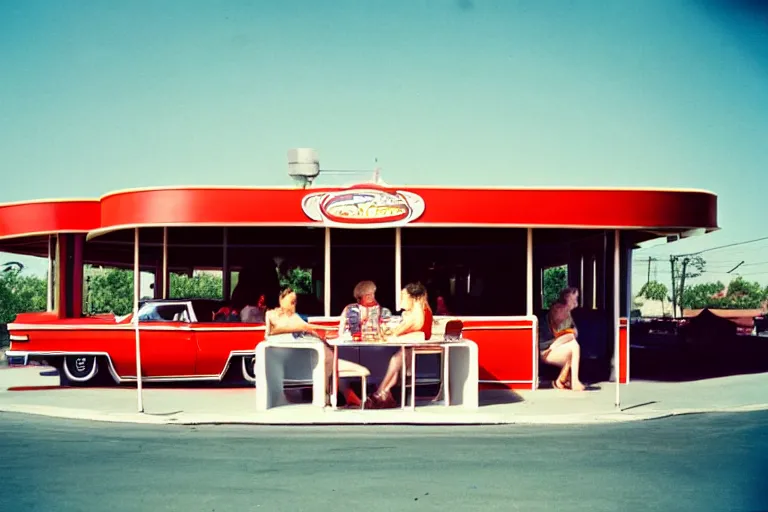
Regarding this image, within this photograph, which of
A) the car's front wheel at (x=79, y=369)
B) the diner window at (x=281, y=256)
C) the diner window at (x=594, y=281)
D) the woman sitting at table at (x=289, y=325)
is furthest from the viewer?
the diner window at (x=281, y=256)

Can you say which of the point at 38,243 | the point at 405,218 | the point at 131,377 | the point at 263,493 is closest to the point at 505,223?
the point at 405,218

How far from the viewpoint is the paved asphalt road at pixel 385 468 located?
685 cm

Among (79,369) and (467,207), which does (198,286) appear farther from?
(467,207)

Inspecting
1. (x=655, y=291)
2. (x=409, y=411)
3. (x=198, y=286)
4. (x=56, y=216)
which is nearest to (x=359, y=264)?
(x=56, y=216)

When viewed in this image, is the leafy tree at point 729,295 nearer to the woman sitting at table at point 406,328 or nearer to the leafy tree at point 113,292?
the leafy tree at point 113,292

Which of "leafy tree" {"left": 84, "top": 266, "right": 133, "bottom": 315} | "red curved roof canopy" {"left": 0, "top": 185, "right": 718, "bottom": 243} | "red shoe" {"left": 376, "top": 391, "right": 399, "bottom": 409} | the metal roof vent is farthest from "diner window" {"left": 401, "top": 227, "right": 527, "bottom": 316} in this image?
"leafy tree" {"left": 84, "top": 266, "right": 133, "bottom": 315}

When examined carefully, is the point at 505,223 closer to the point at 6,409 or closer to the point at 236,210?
the point at 236,210

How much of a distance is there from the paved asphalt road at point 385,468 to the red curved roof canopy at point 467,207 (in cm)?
430

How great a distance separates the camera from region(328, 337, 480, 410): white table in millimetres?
11922

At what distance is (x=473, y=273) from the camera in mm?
22969

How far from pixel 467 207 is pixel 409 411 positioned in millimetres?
3810

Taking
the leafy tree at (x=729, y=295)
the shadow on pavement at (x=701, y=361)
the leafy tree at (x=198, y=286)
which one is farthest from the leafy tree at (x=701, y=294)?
the shadow on pavement at (x=701, y=361)

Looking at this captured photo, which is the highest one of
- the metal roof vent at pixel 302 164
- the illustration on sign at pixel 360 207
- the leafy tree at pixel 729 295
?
the metal roof vent at pixel 302 164

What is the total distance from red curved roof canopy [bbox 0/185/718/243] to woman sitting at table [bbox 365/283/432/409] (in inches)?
98.3
